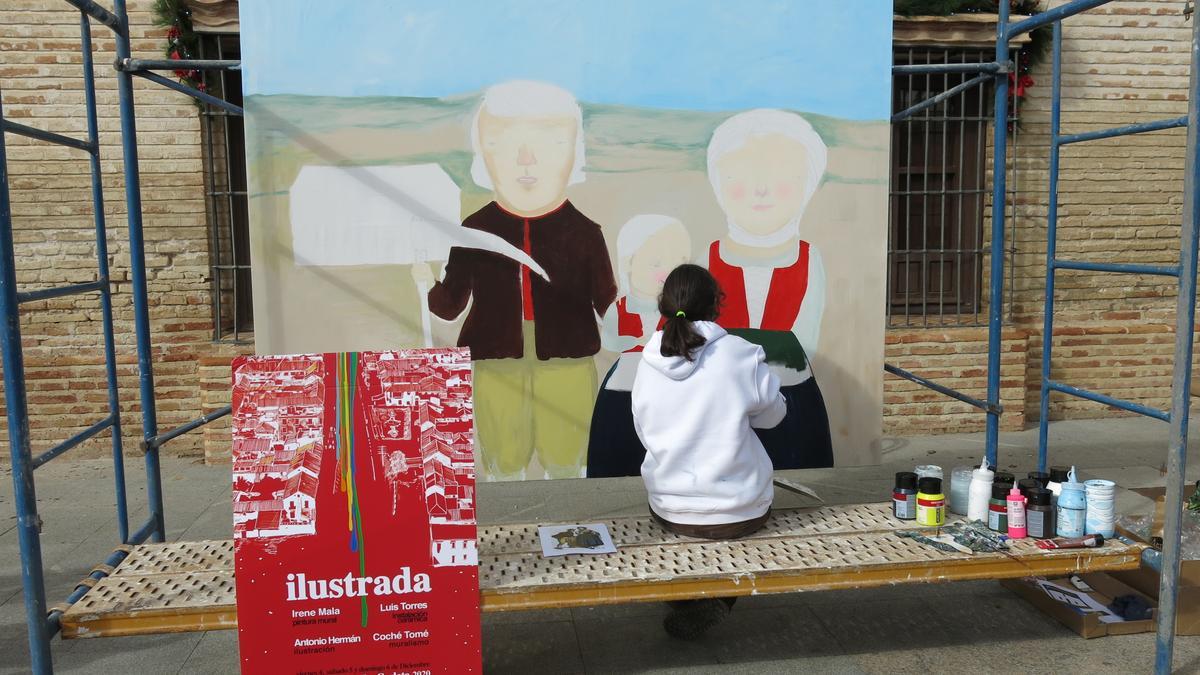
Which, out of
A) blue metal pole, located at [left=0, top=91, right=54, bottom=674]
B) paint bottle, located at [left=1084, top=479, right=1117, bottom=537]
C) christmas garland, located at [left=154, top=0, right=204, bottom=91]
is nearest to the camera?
blue metal pole, located at [left=0, top=91, right=54, bottom=674]

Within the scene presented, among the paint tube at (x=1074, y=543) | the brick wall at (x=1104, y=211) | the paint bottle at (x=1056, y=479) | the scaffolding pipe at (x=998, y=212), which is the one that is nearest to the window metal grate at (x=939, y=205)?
the brick wall at (x=1104, y=211)

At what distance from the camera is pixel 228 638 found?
140 inches

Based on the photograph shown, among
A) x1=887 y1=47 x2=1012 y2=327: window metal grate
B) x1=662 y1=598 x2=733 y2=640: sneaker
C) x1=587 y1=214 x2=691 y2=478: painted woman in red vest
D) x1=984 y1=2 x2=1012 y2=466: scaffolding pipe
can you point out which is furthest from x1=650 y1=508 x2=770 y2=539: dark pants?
x1=887 y1=47 x2=1012 y2=327: window metal grate

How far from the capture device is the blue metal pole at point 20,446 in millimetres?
2670

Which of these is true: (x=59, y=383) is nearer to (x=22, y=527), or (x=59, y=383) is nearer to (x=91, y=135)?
(x=91, y=135)

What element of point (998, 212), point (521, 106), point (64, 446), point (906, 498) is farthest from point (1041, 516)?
point (64, 446)

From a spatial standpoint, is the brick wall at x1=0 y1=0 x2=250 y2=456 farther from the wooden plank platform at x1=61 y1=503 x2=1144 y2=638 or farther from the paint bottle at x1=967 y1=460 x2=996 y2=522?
the paint bottle at x1=967 y1=460 x2=996 y2=522

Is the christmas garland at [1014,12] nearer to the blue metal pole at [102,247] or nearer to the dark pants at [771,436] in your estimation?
the dark pants at [771,436]

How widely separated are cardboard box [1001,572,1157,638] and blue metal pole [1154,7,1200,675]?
0.33m

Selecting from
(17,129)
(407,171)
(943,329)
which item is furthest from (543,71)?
(943,329)

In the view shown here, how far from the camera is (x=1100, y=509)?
325cm

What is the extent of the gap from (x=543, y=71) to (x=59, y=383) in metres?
4.58

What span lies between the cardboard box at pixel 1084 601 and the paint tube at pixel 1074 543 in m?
0.41

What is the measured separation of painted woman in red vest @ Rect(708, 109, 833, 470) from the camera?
156 inches
